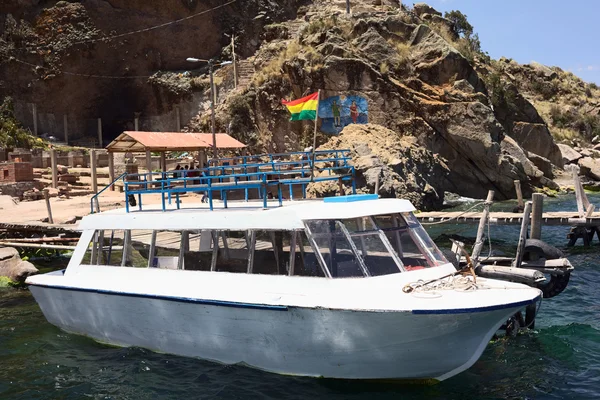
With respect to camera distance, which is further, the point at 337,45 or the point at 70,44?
the point at 70,44

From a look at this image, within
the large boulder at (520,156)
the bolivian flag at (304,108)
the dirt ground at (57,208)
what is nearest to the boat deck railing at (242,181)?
the bolivian flag at (304,108)

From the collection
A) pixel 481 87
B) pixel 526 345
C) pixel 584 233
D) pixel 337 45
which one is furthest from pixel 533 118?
pixel 526 345

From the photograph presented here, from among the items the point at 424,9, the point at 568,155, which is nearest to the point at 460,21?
the point at 424,9

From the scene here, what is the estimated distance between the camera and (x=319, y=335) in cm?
893

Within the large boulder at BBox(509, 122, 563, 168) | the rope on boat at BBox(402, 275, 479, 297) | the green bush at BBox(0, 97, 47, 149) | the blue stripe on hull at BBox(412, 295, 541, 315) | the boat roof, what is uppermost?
the green bush at BBox(0, 97, 47, 149)

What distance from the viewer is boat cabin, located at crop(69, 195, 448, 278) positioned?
30.9ft

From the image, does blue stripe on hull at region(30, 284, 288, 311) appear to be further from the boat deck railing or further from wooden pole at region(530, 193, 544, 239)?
wooden pole at region(530, 193, 544, 239)

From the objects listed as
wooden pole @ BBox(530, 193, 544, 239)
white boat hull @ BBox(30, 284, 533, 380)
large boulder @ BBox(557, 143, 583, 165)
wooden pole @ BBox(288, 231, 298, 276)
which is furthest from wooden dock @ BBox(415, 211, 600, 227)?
large boulder @ BBox(557, 143, 583, 165)

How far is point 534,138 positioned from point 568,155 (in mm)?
7385

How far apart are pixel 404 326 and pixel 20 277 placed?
1262 centimetres

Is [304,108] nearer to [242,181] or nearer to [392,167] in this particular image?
[242,181]

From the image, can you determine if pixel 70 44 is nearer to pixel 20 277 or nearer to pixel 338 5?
A: pixel 338 5

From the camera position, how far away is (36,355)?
11695 mm

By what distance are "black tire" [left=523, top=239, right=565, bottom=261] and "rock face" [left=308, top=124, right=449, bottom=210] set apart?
1229cm
